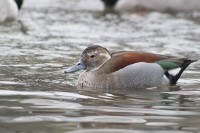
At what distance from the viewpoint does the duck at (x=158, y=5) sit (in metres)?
21.5

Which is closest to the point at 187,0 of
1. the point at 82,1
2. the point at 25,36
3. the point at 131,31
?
the point at 82,1

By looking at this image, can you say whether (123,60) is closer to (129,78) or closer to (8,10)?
(129,78)

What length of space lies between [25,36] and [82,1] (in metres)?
8.12

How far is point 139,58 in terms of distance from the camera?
9.38 m

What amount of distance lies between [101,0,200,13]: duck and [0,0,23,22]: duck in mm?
4144

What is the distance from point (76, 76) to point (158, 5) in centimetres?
1141

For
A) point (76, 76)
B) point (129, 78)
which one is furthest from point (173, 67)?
point (76, 76)

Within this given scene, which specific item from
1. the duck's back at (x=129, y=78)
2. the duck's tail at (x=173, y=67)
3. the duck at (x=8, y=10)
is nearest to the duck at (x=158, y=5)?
the duck at (x=8, y=10)

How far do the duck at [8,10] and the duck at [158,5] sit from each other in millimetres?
4144

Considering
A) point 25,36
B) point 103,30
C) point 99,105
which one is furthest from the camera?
point 103,30

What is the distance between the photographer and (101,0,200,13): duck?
846 inches

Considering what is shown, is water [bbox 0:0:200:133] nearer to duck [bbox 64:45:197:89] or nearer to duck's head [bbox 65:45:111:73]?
duck [bbox 64:45:197:89]

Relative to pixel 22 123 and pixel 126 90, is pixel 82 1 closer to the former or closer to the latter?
pixel 126 90

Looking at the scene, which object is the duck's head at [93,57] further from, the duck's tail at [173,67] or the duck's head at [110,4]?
the duck's head at [110,4]
